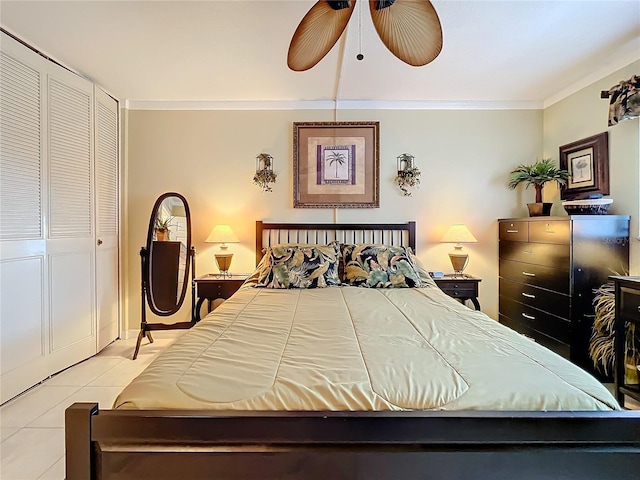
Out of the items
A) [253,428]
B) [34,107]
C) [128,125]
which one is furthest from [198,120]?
[253,428]

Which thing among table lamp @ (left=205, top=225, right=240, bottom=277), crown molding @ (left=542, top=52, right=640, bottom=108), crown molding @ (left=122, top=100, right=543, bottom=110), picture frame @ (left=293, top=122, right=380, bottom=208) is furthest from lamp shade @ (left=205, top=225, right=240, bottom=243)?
crown molding @ (left=542, top=52, right=640, bottom=108)

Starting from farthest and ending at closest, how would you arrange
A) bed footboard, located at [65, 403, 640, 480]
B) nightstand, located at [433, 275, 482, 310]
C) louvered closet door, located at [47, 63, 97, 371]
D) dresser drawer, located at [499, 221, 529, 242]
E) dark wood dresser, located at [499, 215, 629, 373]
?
nightstand, located at [433, 275, 482, 310]
dresser drawer, located at [499, 221, 529, 242]
louvered closet door, located at [47, 63, 97, 371]
dark wood dresser, located at [499, 215, 629, 373]
bed footboard, located at [65, 403, 640, 480]

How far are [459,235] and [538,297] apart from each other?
877 millimetres

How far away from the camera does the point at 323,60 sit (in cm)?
282

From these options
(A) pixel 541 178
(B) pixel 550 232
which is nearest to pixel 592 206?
(B) pixel 550 232

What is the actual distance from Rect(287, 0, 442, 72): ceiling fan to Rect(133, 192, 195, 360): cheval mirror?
231 cm

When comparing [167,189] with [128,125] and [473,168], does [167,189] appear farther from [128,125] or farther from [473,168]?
[473,168]

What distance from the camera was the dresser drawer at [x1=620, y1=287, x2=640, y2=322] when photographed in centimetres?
217

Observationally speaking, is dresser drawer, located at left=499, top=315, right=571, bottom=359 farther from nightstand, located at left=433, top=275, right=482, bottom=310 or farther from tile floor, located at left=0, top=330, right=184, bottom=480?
tile floor, located at left=0, top=330, right=184, bottom=480

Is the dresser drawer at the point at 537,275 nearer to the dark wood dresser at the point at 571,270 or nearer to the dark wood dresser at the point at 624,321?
the dark wood dresser at the point at 571,270

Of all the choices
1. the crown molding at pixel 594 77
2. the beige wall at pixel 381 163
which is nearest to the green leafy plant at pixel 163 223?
the beige wall at pixel 381 163

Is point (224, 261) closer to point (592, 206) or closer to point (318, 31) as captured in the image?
point (318, 31)

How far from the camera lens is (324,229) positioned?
3746 mm

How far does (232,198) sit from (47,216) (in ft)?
5.27
